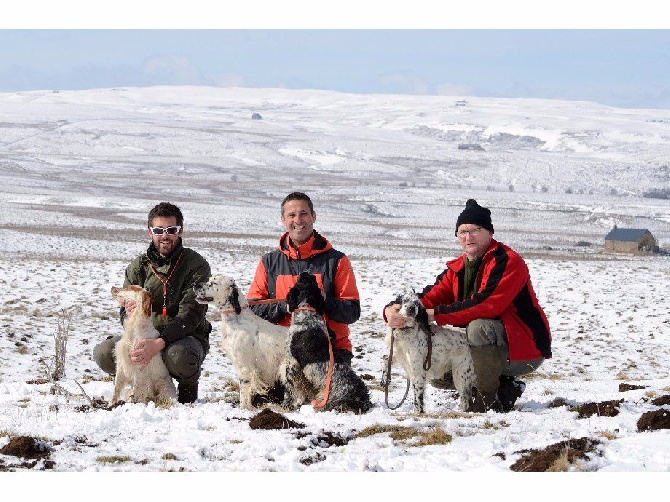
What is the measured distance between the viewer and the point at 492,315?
27.1ft

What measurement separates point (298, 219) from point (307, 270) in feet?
1.82

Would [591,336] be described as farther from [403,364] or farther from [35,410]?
[35,410]

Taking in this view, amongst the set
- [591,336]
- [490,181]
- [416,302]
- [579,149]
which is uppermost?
[579,149]

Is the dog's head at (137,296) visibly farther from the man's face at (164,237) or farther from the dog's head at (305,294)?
the dog's head at (305,294)

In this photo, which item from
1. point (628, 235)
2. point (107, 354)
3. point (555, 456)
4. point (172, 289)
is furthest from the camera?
point (628, 235)

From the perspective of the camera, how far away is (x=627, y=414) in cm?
736

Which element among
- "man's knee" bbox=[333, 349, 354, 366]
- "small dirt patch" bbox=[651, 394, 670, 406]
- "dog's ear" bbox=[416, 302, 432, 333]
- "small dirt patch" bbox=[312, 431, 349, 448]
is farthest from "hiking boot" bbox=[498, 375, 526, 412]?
"small dirt patch" bbox=[312, 431, 349, 448]

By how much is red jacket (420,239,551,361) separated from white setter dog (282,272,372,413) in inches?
45.8

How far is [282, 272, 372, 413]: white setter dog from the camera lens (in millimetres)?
7938

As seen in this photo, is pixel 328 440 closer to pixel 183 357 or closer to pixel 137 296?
pixel 183 357

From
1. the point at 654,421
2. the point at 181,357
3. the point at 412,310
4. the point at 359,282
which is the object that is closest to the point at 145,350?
the point at 181,357

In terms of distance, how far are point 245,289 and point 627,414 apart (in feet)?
49.8

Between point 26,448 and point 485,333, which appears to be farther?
point 485,333

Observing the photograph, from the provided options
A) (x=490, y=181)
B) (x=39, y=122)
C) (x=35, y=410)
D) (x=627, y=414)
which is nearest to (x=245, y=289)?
(x=35, y=410)
